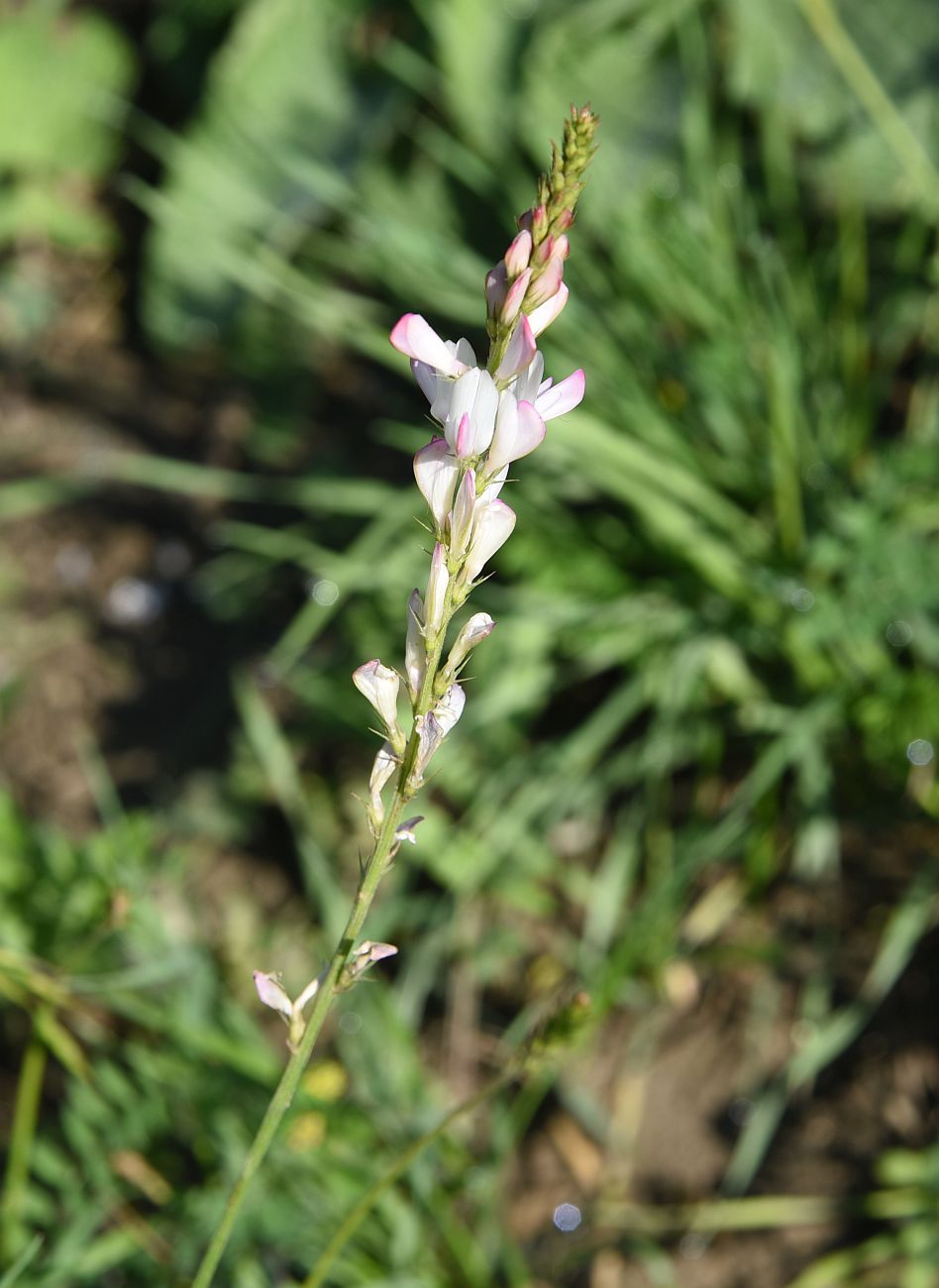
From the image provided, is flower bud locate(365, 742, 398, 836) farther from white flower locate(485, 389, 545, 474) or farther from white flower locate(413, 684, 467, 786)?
white flower locate(485, 389, 545, 474)

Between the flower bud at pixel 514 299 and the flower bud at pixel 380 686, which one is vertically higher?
the flower bud at pixel 514 299

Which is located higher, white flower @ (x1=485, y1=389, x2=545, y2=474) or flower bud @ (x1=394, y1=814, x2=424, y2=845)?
white flower @ (x1=485, y1=389, x2=545, y2=474)

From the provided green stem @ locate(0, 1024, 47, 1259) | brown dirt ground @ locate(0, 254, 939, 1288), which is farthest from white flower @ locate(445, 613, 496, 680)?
brown dirt ground @ locate(0, 254, 939, 1288)

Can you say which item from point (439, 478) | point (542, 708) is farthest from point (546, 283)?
point (542, 708)

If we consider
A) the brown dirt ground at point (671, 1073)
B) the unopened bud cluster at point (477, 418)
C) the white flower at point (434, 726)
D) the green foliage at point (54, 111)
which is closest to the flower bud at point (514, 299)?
the unopened bud cluster at point (477, 418)

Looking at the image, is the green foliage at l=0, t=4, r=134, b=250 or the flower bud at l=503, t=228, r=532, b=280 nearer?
the flower bud at l=503, t=228, r=532, b=280

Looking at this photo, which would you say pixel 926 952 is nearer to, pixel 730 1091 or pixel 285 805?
pixel 730 1091

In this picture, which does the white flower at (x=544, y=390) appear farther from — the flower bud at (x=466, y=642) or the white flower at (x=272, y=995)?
the white flower at (x=272, y=995)

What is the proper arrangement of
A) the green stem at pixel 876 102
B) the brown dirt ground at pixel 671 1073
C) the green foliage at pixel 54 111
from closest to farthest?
1. the brown dirt ground at pixel 671 1073
2. the green stem at pixel 876 102
3. the green foliage at pixel 54 111

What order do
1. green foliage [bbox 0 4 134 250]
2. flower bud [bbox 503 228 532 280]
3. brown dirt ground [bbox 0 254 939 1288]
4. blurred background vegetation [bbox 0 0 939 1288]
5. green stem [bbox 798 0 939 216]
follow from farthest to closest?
green foliage [bbox 0 4 134 250]
green stem [bbox 798 0 939 216]
brown dirt ground [bbox 0 254 939 1288]
blurred background vegetation [bbox 0 0 939 1288]
flower bud [bbox 503 228 532 280]
